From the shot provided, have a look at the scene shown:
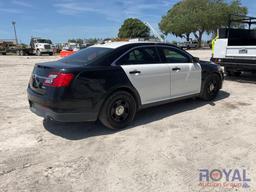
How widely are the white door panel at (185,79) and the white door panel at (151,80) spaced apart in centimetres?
17

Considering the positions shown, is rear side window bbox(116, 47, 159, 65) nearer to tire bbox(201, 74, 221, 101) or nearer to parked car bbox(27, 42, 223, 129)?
parked car bbox(27, 42, 223, 129)

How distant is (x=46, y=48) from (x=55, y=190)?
34401 mm

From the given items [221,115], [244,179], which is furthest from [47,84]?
[221,115]

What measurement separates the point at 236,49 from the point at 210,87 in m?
2.79

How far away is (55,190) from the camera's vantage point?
304cm

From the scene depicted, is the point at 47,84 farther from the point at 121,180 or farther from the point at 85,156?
the point at 121,180

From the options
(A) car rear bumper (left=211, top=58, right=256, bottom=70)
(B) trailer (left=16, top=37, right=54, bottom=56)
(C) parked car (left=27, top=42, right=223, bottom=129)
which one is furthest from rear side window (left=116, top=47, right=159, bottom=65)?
(B) trailer (left=16, top=37, right=54, bottom=56)

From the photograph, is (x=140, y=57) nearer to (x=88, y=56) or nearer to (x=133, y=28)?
(x=88, y=56)

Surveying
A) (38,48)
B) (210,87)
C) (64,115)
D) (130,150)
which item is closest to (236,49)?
(210,87)

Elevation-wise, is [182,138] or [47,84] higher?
[47,84]

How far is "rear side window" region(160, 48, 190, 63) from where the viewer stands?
557 centimetres

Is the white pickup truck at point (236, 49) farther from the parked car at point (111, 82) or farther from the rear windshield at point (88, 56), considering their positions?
the rear windshield at point (88, 56)

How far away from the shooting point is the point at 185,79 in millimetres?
5902

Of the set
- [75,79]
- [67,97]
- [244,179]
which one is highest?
[75,79]
